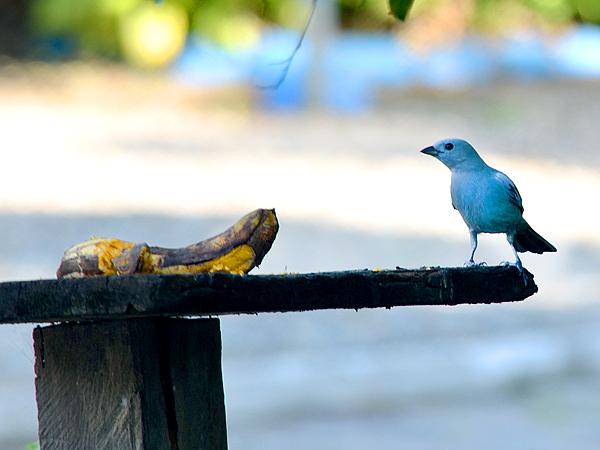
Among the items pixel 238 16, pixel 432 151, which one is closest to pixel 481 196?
pixel 432 151

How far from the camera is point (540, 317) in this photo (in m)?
8.58

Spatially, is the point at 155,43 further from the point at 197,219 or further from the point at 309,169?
the point at 197,219

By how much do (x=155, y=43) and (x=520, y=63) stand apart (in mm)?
4578

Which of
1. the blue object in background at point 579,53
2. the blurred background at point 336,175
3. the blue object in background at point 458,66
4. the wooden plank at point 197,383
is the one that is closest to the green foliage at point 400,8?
the blurred background at point 336,175

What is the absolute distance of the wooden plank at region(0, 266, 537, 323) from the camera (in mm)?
1835

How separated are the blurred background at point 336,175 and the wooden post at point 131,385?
930mm

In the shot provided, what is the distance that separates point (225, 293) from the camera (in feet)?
6.10

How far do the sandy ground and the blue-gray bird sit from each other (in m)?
2.88

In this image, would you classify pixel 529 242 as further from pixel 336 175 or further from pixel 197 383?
pixel 336 175

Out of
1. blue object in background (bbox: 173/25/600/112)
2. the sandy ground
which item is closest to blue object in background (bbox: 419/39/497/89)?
blue object in background (bbox: 173/25/600/112)

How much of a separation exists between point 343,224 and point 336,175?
4.55 ft

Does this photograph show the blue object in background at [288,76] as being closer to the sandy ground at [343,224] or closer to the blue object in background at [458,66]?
the sandy ground at [343,224]

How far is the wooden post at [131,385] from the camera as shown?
2.07 m

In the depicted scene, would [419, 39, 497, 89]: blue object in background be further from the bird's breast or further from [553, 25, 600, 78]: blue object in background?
the bird's breast
